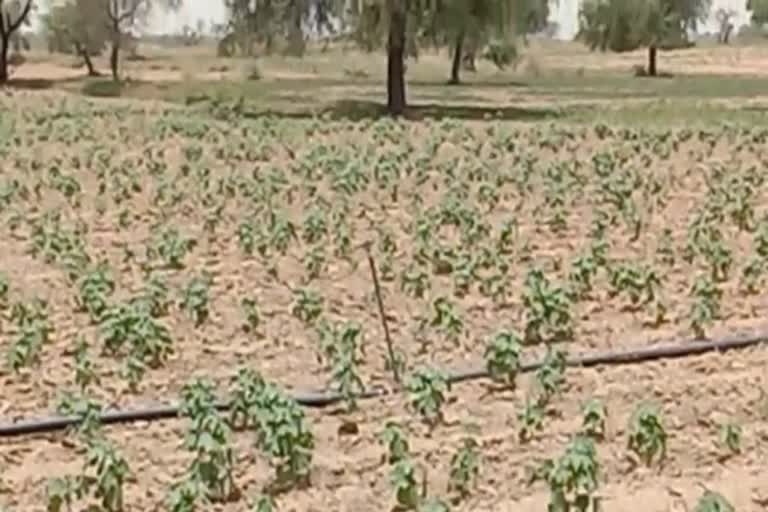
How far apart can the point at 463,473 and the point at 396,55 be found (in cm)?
2035

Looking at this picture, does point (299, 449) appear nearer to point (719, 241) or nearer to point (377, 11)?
point (719, 241)

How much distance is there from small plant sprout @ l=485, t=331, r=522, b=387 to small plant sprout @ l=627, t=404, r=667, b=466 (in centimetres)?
105

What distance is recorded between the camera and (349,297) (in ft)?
27.1

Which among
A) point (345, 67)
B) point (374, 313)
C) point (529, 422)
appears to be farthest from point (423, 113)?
point (345, 67)

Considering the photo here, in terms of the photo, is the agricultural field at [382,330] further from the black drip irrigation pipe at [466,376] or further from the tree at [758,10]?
the tree at [758,10]

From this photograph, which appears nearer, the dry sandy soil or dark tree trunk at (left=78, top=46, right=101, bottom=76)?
dark tree trunk at (left=78, top=46, right=101, bottom=76)

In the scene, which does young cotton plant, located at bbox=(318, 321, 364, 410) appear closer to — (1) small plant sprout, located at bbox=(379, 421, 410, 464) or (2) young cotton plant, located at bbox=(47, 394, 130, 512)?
(1) small plant sprout, located at bbox=(379, 421, 410, 464)

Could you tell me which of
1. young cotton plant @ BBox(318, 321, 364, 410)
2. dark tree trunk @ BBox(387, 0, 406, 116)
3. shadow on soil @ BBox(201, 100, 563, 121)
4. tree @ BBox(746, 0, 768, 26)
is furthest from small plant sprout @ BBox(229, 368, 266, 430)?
tree @ BBox(746, 0, 768, 26)

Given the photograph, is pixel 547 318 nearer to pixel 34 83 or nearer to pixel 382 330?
pixel 382 330

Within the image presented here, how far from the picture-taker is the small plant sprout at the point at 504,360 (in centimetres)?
625

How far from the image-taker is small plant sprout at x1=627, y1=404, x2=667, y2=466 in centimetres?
520

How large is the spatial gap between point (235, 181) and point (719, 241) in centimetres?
519

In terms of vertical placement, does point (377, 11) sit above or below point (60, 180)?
above

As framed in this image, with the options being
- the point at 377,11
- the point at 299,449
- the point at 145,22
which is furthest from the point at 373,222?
the point at 145,22
